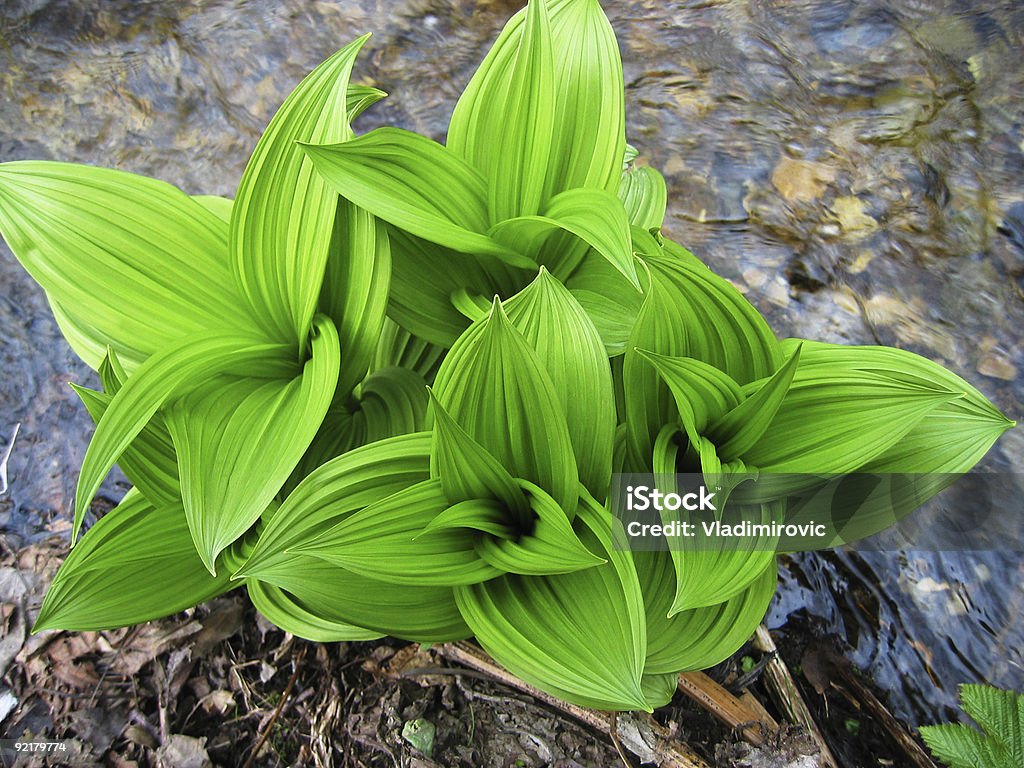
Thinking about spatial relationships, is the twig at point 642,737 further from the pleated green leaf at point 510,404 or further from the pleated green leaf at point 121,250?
the pleated green leaf at point 121,250

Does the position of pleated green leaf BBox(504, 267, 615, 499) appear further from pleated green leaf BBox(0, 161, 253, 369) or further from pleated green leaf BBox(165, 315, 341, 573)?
pleated green leaf BBox(0, 161, 253, 369)

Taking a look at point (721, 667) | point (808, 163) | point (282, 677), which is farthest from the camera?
point (808, 163)

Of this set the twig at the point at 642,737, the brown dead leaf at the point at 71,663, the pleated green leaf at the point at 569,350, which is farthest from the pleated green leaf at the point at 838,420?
the brown dead leaf at the point at 71,663

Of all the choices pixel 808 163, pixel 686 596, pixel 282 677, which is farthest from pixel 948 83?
pixel 282 677

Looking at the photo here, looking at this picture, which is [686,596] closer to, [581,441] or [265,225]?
[581,441]

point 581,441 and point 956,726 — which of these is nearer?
point 581,441

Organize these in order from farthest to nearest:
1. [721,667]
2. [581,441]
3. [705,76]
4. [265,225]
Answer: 1. [705,76]
2. [721,667]
3. [265,225]
4. [581,441]

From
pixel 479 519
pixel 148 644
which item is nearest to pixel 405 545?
pixel 479 519
